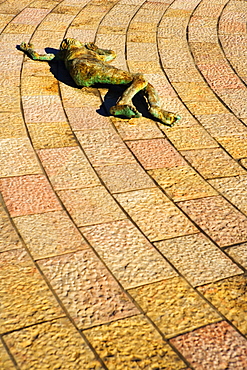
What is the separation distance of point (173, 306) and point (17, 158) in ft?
6.86

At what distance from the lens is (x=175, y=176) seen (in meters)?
4.41

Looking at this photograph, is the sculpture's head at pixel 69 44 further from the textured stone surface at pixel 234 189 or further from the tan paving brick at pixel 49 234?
the tan paving brick at pixel 49 234

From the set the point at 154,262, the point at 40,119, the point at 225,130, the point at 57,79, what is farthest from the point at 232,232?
the point at 57,79

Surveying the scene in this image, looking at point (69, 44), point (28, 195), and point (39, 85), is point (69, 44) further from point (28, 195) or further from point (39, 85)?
point (28, 195)

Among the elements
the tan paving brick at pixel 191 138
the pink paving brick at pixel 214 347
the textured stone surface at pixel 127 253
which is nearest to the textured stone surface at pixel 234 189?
the tan paving brick at pixel 191 138

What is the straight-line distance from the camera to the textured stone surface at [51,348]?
2.65 meters

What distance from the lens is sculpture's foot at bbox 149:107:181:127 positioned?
202 inches

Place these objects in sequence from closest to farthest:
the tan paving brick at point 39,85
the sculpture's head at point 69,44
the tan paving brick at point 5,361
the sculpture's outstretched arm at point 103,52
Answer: the tan paving brick at point 5,361
the tan paving brick at point 39,85
the sculpture's head at point 69,44
the sculpture's outstretched arm at point 103,52

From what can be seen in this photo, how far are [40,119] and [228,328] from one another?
3026mm

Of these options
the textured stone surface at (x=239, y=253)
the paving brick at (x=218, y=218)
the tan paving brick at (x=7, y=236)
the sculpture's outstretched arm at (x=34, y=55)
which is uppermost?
the sculpture's outstretched arm at (x=34, y=55)

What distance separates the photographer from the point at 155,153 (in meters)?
4.72

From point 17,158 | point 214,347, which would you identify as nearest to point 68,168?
point 17,158

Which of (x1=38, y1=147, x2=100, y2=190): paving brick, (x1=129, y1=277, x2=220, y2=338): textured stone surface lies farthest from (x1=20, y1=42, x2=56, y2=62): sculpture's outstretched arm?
(x1=129, y1=277, x2=220, y2=338): textured stone surface

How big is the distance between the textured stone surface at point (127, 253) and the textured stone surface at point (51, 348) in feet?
1.81
